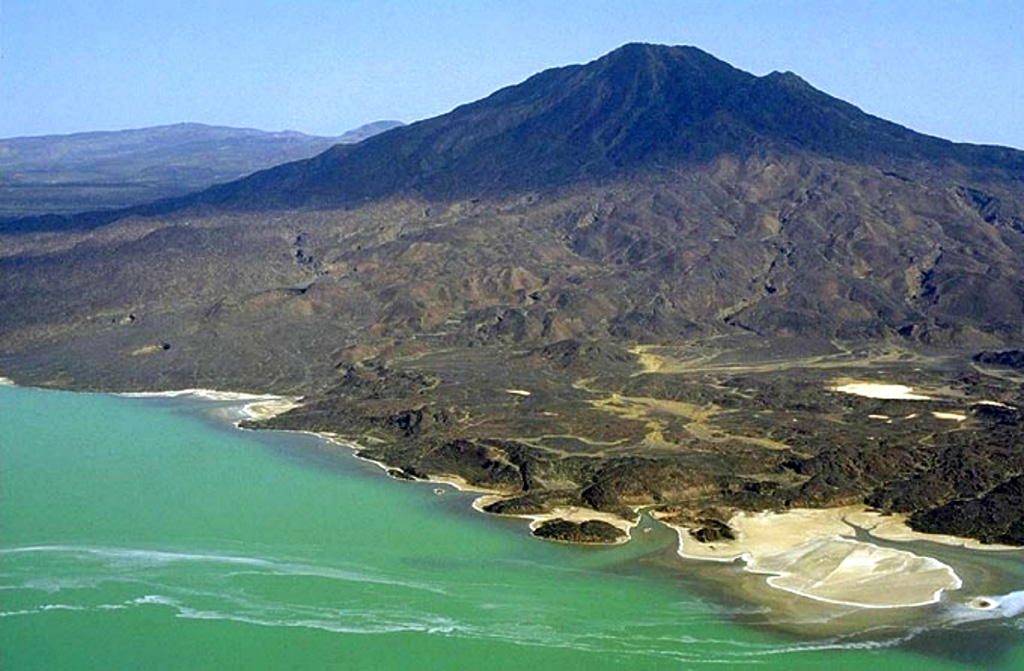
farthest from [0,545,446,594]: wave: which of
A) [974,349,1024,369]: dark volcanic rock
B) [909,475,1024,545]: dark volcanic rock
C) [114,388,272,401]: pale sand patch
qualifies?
[974,349,1024,369]: dark volcanic rock

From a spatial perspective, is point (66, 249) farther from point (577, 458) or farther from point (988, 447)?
point (988, 447)

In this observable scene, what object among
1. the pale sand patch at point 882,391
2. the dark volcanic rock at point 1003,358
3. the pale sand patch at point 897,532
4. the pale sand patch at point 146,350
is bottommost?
the pale sand patch at point 897,532

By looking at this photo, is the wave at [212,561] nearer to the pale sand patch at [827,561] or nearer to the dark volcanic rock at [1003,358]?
the pale sand patch at [827,561]

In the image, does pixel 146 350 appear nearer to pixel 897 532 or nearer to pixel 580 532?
pixel 580 532

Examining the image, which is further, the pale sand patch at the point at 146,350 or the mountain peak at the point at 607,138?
the mountain peak at the point at 607,138

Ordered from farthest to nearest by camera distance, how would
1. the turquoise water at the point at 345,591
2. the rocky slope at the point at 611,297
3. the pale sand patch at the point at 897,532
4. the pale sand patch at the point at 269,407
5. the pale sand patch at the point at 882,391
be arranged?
1. the pale sand patch at the point at 882,391
2. the pale sand patch at the point at 269,407
3. the rocky slope at the point at 611,297
4. the pale sand patch at the point at 897,532
5. the turquoise water at the point at 345,591

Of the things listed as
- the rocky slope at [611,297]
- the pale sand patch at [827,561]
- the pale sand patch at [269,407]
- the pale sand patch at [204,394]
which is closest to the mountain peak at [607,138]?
the rocky slope at [611,297]

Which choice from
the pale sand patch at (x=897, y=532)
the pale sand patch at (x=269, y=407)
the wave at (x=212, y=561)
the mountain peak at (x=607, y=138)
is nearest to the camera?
the wave at (x=212, y=561)
